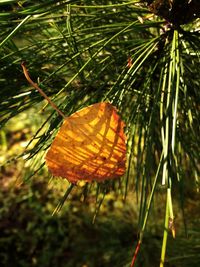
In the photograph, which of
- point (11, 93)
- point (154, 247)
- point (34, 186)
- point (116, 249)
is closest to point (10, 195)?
point (34, 186)

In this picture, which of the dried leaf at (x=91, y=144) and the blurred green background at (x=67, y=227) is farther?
the blurred green background at (x=67, y=227)

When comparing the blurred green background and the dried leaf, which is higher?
the blurred green background

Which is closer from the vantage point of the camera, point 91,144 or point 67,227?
point 91,144

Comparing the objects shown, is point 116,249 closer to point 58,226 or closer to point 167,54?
point 58,226

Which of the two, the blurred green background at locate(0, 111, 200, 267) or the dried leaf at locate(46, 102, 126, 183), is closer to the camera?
the dried leaf at locate(46, 102, 126, 183)

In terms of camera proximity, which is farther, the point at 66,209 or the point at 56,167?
the point at 66,209

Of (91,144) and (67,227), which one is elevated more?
(67,227)

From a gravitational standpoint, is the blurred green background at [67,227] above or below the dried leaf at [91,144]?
above

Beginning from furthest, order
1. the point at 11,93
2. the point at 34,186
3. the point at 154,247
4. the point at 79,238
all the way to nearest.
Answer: the point at 34,186
the point at 79,238
the point at 154,247
the point at 11,93
